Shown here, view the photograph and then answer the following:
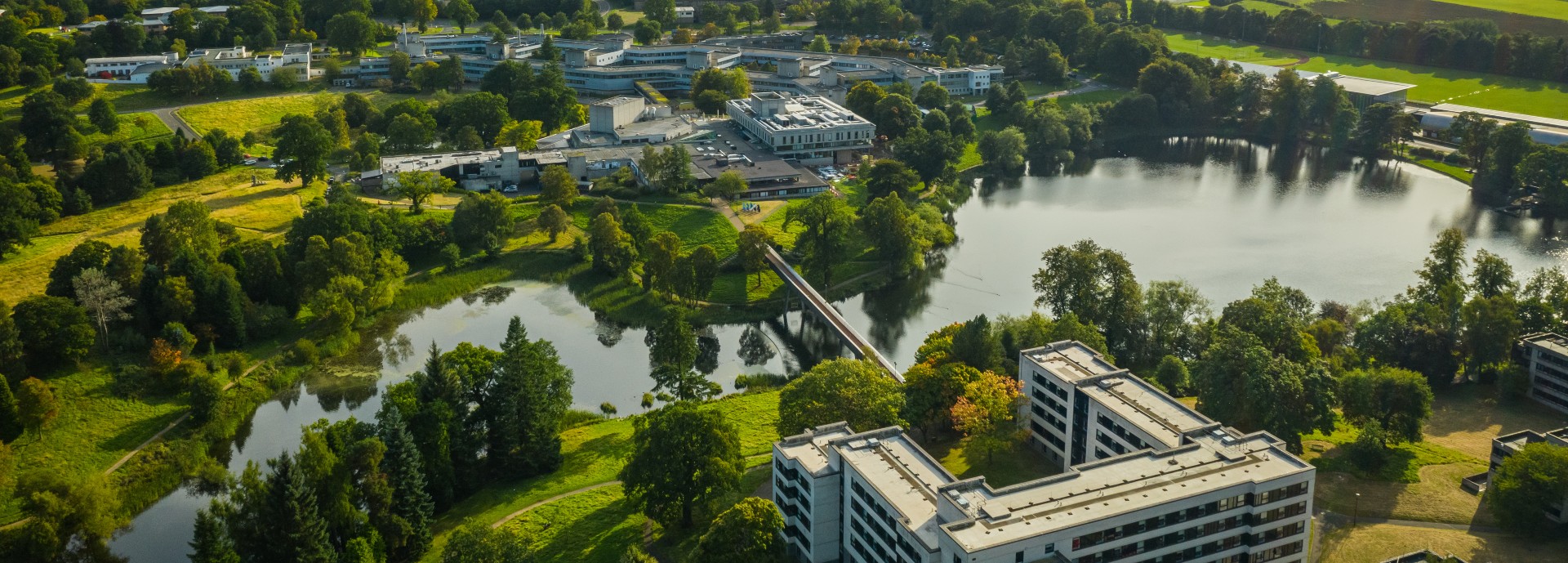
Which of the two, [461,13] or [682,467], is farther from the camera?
[461,13]

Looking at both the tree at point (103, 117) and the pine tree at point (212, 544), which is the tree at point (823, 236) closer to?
the pine tree at point (212, 544)

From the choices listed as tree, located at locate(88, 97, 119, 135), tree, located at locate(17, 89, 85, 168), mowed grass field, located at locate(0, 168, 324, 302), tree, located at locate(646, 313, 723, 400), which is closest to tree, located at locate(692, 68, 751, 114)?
mowed grass field, located at locate(0, 168, 324, 302)

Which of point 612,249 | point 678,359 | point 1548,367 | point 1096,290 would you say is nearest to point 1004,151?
point 612,249

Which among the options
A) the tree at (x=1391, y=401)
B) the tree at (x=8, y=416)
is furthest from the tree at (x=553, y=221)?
the tree at (x=1391, y=401)

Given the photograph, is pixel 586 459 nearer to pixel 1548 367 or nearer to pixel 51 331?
pixel 51 331

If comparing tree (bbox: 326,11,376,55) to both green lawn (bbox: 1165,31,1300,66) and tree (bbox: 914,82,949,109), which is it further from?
green lawn (bbox: 1165,31,1300,66)
